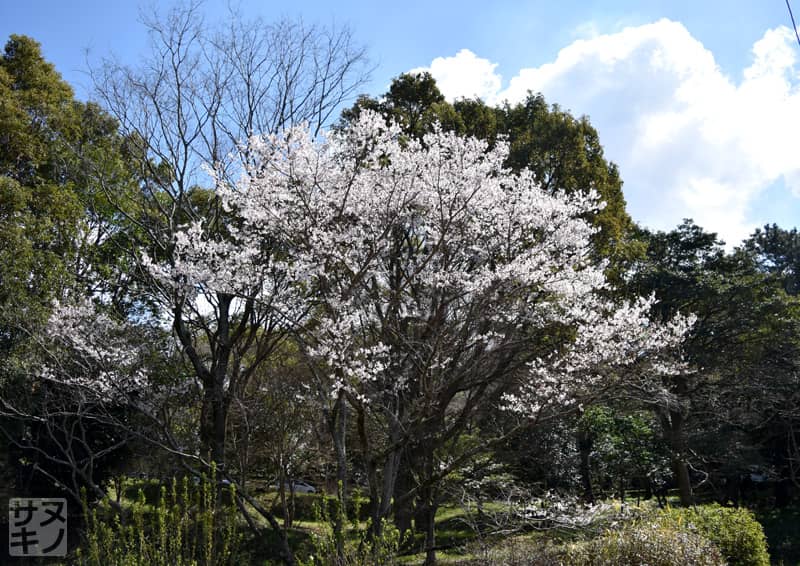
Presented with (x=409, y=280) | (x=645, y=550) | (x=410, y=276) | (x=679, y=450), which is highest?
(x=410, y=276)

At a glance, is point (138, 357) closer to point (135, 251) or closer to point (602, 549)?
point (135, 251)

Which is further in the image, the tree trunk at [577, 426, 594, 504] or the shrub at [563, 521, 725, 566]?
the tree trunk at [577, 426, 594, 504]

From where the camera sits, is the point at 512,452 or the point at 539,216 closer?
the point at 539,216

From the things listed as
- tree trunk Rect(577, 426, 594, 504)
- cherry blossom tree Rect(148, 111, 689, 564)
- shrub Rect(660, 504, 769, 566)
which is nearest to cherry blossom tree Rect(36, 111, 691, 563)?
cherry blossom tree Rect(148, 111, 689, 564)

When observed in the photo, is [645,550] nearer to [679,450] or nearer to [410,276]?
[410,276]

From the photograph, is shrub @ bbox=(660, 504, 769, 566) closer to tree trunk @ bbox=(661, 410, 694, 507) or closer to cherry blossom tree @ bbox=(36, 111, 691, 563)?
cherry blossom tree @ bbox=(36, 111, 691, 563)

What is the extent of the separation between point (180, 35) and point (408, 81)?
3.72 meters

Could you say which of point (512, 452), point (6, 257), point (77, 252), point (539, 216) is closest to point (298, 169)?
point (539, 216)

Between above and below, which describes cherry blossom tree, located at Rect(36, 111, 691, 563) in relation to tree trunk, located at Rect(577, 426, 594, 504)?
above

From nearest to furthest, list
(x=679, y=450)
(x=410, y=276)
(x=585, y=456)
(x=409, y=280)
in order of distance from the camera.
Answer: (x=409, y=280)
(x=410, y=276)
(x=679, y=450)
(x=585, y=456)

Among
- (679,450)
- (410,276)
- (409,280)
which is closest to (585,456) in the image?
(679,450)

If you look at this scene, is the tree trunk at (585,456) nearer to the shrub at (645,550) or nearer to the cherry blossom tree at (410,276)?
the cherry blossom tree at (410,276)

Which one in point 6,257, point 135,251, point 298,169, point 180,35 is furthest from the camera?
point 135,251

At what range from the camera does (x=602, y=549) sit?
4797 millimetres
